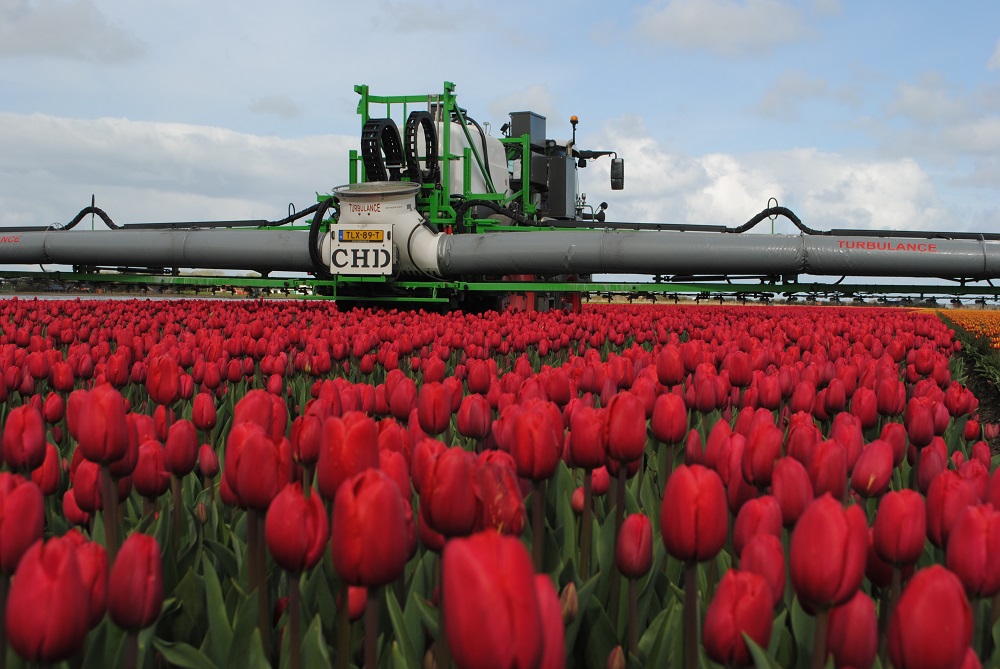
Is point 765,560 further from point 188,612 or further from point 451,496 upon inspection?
point 188,612

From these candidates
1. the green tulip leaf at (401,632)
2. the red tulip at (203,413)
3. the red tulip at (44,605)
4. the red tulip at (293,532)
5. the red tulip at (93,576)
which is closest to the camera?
the red tulip at (44,605)

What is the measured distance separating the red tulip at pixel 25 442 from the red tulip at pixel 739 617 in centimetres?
153

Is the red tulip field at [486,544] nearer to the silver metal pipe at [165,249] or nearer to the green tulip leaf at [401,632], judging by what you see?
the green tulip leaf at [401,632]

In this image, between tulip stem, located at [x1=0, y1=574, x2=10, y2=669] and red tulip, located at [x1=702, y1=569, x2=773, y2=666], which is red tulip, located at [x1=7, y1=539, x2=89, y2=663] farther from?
red tulip, located at [x1=702, y1=569, x2=773, y2=666]

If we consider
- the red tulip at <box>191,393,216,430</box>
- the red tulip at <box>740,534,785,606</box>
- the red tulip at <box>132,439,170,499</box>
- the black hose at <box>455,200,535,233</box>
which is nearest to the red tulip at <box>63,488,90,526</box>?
the red tulip at <box>132,439,170,499</box>

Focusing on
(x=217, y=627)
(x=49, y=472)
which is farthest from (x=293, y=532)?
(x=49, y=472)

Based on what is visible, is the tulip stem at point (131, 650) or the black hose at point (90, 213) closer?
the tulip stem at point (131, 650)

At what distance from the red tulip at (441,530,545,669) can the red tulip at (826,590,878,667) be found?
615 mm

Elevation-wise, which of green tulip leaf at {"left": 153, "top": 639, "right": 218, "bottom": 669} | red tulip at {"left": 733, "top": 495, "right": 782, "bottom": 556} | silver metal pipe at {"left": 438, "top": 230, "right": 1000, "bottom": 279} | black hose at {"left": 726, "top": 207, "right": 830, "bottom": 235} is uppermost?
black hose at {"left": 726, "top": 207, "right": 830, "bottom": 235}

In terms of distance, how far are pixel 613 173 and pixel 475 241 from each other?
16.7 ft

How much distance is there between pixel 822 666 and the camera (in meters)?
1.22

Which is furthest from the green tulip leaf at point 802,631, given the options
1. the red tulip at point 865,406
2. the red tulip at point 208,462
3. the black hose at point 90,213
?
the black hose at point 90,213

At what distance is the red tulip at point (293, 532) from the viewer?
125cm

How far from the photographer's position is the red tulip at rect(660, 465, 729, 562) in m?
1.31
